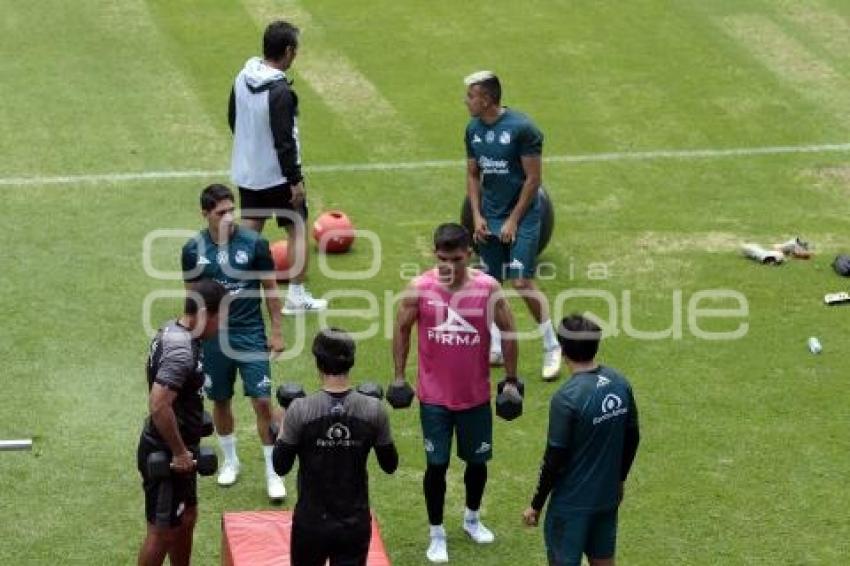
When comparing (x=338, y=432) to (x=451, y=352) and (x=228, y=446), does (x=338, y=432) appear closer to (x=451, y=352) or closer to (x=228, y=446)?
(x=451, y=352)

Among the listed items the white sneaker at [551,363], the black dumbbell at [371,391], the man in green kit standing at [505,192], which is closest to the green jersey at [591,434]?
the black dumbbell at [371,391]

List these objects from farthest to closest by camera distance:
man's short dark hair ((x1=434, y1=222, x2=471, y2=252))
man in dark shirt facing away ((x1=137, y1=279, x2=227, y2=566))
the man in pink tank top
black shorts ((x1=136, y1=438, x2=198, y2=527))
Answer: the man in pink tank top
man's short dark hair ((x1=434, y1=222, x2=471, y2=252))
black shorts ((x1=136, y1=438, x2=198, y2=527))
man in dark shirt facing away ((x1=137, y1=279, x2=227, y2=566))

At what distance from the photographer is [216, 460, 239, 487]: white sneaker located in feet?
39.4

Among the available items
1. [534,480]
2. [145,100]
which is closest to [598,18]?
[145,100]

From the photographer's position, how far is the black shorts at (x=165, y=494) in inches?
391

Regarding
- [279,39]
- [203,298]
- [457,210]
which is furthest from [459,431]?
[457,210]

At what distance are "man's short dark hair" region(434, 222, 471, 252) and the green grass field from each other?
212cm

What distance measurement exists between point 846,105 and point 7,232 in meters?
10.3

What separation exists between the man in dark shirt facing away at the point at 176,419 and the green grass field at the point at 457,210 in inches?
38.4

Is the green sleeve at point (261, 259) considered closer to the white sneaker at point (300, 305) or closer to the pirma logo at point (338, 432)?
the pirma logo at point (338, 432)

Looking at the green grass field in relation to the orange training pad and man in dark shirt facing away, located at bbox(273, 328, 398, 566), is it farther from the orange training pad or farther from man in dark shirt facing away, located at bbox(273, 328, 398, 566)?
man in dark shirt facing away, located at bbox(273, 328, 398, 566)

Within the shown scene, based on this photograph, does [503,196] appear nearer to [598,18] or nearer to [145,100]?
[145,100]

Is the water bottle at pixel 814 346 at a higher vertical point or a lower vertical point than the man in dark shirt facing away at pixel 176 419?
lower

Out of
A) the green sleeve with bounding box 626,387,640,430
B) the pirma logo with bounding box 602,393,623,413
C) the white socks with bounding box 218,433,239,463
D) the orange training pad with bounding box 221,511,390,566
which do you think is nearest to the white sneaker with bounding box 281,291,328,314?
the white socks with bounding box 218,433,239,463
